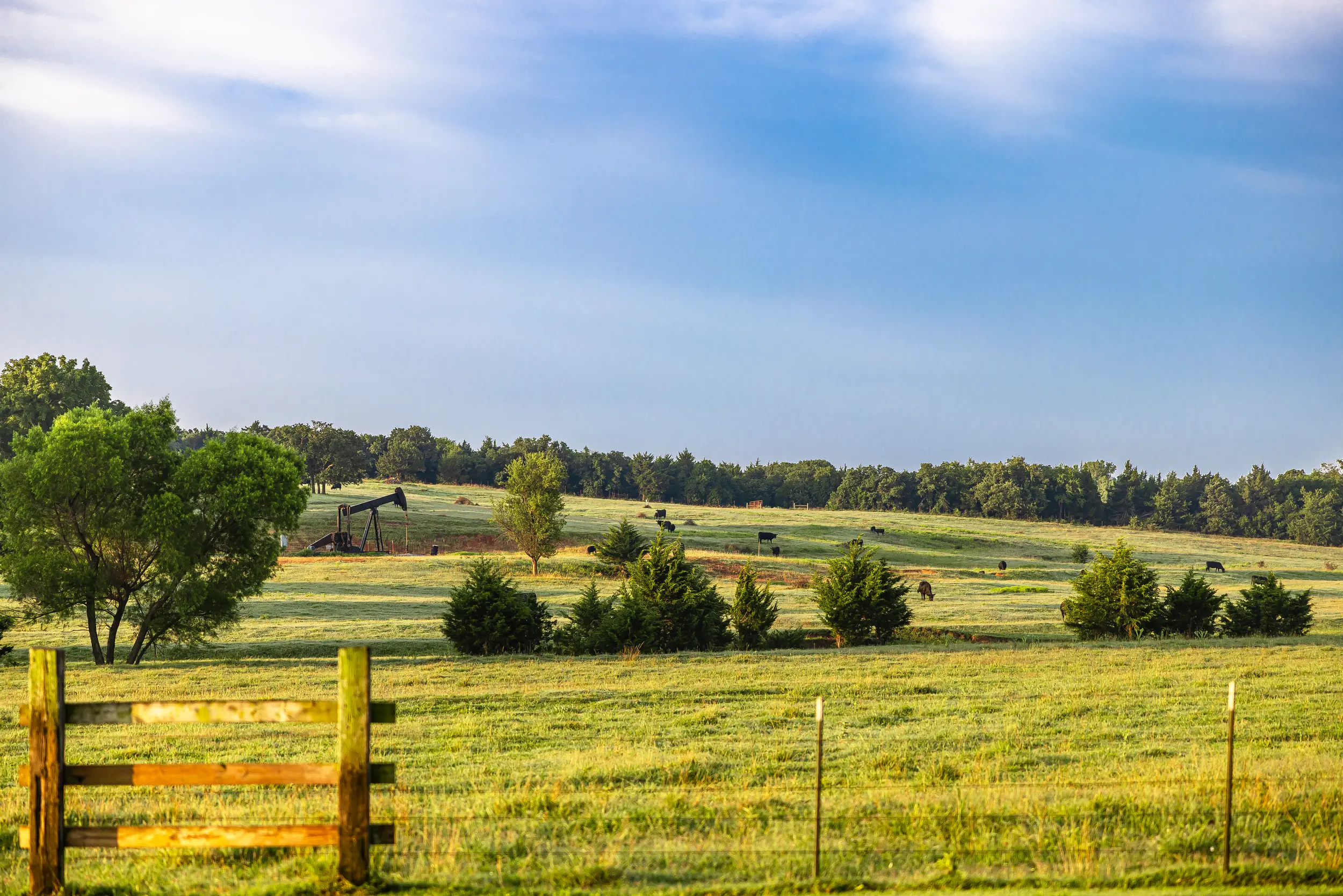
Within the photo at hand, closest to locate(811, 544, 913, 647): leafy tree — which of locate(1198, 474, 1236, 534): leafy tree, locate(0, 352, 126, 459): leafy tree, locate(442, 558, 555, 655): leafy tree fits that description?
locate(442, 558, 555, 655): leafy tree

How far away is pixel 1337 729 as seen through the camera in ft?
50.7

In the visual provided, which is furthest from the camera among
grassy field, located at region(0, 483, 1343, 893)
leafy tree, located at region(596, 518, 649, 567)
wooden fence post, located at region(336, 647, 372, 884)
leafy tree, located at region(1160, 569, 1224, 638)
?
leafy tree, located at region(596, 518, 649, 567)

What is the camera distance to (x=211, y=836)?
22.7 feet

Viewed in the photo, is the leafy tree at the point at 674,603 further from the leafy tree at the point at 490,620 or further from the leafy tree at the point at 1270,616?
the leafy tree at the point at 1270,616

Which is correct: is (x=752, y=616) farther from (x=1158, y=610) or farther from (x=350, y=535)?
→ (x=350, y=535)

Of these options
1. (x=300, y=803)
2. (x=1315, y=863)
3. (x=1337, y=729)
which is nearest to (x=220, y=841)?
A: (x=300, y=803)

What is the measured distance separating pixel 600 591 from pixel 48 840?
141ft

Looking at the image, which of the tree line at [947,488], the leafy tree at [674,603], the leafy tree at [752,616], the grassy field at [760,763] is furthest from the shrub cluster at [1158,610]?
the tree line at [947,488]

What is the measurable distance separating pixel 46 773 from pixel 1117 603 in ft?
110

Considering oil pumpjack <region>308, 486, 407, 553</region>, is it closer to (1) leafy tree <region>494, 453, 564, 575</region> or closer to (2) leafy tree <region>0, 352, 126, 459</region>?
(1) leafy tree <region>494, 453, 564, 575</region>

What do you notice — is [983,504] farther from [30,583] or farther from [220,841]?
[220,841]

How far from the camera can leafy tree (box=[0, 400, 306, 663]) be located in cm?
2919

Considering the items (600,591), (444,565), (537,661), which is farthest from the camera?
(444,565)

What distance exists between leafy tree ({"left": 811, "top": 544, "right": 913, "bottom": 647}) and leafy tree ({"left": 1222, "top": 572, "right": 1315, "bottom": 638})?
440 inches
